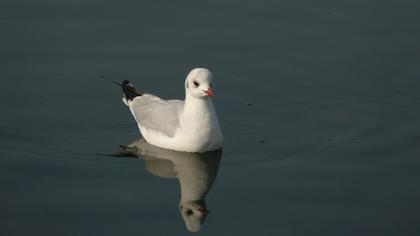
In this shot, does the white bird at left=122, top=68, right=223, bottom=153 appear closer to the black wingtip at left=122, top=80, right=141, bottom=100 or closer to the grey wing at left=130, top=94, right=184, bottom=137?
the grey wing at left=130, top=94, right=184, bottom=137

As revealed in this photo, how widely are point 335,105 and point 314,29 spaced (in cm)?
211

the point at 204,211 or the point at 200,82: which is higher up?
the point at 200,82

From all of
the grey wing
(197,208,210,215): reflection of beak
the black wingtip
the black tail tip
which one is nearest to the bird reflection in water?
(197,208,210,215): reflection of beak

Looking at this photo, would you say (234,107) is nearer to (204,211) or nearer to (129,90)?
(129,90)

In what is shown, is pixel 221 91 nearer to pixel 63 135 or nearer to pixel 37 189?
pixel 63 135

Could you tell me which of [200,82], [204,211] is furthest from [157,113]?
[204,211]

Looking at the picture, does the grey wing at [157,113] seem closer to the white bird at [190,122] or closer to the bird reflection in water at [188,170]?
the white bird at [190,122]

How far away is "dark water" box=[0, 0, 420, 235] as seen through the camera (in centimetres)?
856

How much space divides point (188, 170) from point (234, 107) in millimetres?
1767

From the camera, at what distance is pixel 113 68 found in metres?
11.8

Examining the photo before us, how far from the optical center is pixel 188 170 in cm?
952

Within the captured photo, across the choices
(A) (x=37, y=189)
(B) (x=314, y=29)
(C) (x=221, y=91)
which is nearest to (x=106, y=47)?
(C) (x=221, y=91)

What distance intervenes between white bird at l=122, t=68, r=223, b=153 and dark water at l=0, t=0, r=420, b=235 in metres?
0.28

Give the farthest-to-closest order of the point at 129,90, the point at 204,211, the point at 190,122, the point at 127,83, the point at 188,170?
the point at 127,83
the point at 129,90
the point at 190,122
the point at 188,170
the point at 204,211
